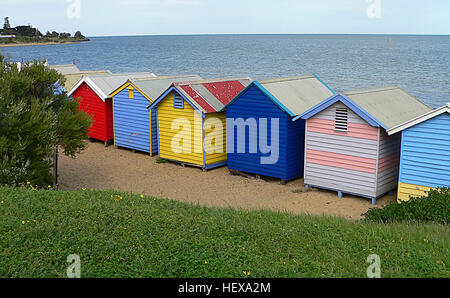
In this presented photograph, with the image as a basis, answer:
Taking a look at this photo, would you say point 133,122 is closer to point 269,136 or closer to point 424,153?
point 269,136

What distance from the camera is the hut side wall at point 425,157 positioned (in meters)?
14.6

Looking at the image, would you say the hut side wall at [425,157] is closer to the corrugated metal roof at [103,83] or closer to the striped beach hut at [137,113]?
the striped beach hut at [137,113]

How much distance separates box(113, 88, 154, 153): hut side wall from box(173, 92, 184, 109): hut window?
6.05 feet

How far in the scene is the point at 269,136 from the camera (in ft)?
59.5

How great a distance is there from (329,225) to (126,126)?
15.0 m

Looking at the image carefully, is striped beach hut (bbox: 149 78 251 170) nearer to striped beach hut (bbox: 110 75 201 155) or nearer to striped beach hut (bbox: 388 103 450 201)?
striped beach hut (bbox: 110 75 201 155)

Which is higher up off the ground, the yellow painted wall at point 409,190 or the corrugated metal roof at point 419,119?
the corrugated metal roof at point 419,119

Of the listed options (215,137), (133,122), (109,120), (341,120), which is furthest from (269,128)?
(109,120)

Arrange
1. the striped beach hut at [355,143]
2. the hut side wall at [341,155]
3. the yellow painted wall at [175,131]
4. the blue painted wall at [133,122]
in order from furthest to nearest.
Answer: the blue painted wall at [133,122] < the yellow painted wall at [175,131] < the hut side wall at [341,155] < the striped beach hut at [355,143]

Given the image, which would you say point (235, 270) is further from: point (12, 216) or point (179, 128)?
point (179, 128)

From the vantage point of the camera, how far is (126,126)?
928 inches

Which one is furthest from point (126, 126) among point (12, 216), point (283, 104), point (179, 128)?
point (12, 216)

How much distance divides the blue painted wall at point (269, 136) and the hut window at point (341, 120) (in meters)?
1.78

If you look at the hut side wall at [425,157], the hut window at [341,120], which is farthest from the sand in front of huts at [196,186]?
the hut window at [341,120]
